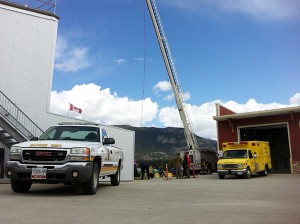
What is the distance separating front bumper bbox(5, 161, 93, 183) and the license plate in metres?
0.08

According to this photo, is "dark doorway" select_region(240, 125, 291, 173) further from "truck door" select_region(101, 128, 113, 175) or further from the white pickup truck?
the white pickup truck

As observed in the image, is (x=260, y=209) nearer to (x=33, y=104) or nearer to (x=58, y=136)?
(x=58, y=136)

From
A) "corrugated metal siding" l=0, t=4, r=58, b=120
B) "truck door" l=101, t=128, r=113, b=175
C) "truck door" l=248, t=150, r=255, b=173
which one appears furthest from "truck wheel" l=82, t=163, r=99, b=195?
"truck door" l=248, t=150, r=255, b=173

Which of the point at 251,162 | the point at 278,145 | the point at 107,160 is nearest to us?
the point at 107,160

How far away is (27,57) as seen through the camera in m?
21.6

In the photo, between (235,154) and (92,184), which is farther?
(235,154)

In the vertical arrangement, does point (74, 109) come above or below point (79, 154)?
above

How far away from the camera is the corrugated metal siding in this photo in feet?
67.2

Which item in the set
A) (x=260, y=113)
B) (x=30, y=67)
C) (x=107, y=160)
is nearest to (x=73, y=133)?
(x=107, y=160)

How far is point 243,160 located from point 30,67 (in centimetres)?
A: 1569

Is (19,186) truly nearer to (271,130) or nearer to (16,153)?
(16,153)

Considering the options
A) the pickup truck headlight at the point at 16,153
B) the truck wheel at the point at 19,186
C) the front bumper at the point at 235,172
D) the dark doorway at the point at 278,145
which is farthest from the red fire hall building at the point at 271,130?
the pickup truck headlight at the point at 16,153

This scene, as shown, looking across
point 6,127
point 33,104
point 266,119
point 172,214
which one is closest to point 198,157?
point 266,119

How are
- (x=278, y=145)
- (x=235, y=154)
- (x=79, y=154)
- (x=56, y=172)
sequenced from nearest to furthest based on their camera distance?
(x=56, y=172), (x=79, y=154), (x=235, y=154), (x=278, y=145)
